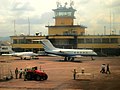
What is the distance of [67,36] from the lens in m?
111

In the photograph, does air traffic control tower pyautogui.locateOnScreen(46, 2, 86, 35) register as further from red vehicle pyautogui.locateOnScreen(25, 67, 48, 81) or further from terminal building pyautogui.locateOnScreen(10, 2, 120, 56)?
red vehicle pyautogui.locateOnScreen(25, 67, 48, 81)

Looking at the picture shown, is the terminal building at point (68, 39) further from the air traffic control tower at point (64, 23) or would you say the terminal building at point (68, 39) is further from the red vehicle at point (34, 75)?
the red vehicle at point (34, 75)

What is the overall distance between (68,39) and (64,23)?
850 centimetres

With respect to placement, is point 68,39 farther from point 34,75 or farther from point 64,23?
point 34,75

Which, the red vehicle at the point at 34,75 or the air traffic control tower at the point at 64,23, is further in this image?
the air traffic control tower at the point at 64,23

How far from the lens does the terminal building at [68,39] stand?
109 meters

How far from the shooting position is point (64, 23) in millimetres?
117312

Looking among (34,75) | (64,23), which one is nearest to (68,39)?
(64,23)

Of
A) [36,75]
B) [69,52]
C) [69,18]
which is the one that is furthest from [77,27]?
[36,75]

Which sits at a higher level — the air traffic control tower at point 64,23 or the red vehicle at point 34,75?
the air traffic control tower at point 64,23

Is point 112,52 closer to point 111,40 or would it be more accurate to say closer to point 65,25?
point 111,40

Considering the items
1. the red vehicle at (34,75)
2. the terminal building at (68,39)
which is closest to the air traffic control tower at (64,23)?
the terminal building at (68,39)

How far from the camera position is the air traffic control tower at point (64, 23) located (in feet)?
383

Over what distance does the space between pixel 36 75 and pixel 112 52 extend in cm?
7361
